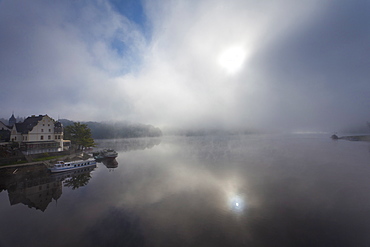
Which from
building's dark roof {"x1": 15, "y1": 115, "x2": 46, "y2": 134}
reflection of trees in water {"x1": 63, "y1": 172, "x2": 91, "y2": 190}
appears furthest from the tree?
reflection of trees in water {"x1": 63, "y1": 172, "x2": 91, "y2": 190}

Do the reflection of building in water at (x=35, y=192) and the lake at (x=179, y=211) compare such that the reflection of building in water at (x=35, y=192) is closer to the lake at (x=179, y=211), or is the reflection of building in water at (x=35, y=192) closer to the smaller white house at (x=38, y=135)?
the lake at (x=179, y=211)

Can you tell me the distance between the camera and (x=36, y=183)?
3509cm

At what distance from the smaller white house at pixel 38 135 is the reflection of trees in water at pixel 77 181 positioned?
23416 mm

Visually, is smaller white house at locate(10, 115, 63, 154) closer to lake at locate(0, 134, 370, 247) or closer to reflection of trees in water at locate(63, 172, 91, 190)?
lake at locate(0, 134, 370, 247)

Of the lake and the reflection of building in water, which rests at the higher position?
the reflection of building in water

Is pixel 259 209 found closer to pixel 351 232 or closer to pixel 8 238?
pixel 351 232

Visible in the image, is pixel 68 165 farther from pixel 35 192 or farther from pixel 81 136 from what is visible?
pixel 81 136

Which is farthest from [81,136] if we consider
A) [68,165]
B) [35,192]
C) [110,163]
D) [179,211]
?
[179,211]

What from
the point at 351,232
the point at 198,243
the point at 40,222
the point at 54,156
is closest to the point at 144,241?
the point at 198,243

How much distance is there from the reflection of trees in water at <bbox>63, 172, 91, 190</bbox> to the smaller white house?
2342cm

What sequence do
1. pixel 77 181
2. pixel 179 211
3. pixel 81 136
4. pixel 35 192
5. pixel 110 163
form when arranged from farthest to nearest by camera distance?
1. pixel 81 136
2. pixel 110 163
3. pixel 77 181
4. pixel 35 192
5. pixel 179 211

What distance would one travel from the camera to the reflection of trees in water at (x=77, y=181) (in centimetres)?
3681

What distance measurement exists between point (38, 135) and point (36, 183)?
34.3 meters

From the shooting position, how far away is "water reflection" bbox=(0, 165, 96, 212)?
2802 cm
